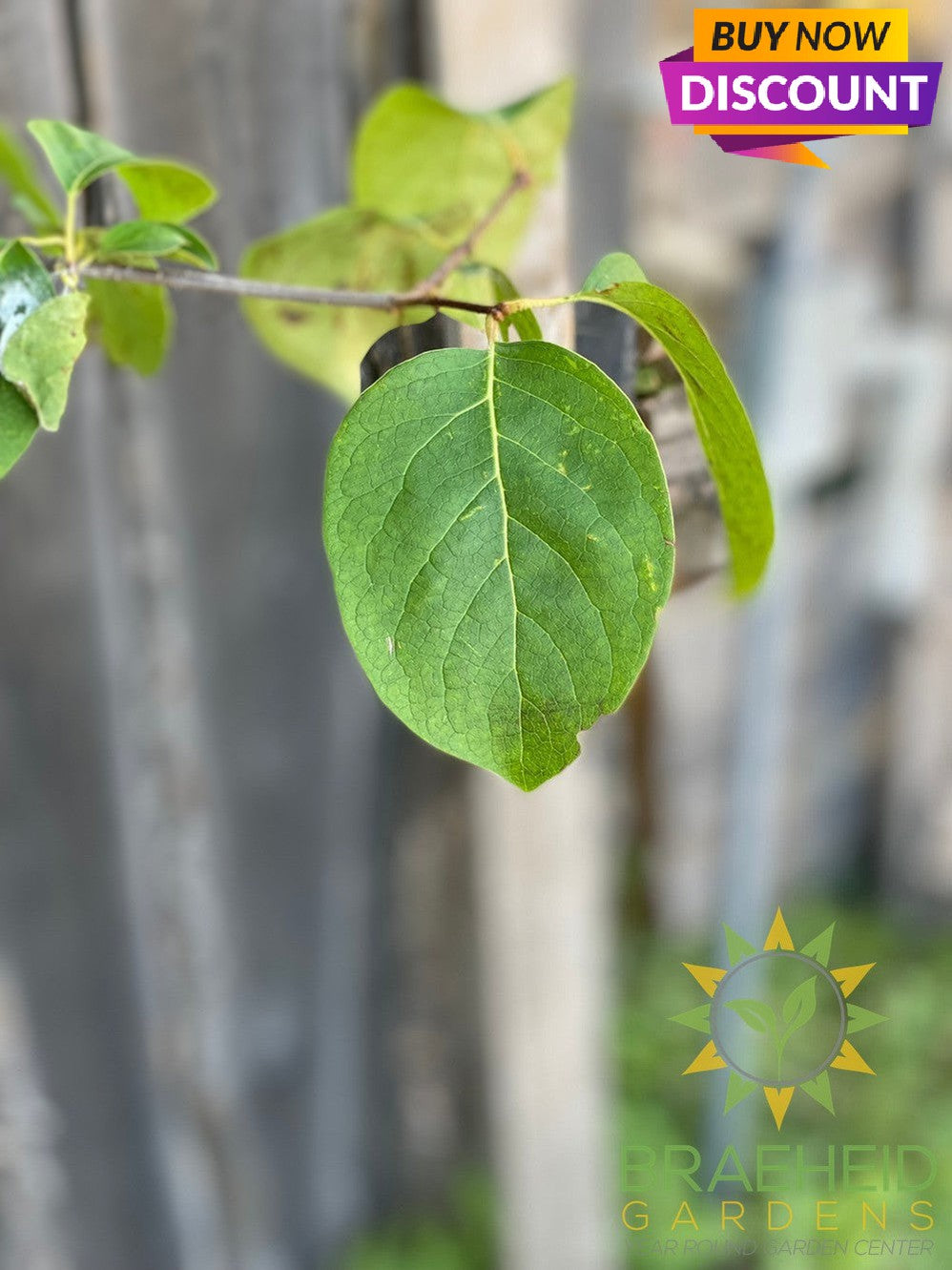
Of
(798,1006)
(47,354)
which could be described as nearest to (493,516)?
(47,354)

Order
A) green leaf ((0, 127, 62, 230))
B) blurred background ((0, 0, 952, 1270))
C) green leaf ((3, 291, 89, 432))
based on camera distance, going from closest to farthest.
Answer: green leaf ((3, 291, 89, 432))
green leaf ((0, 127, 62, 230))
blurred background ((0, 0, 952, 1270))

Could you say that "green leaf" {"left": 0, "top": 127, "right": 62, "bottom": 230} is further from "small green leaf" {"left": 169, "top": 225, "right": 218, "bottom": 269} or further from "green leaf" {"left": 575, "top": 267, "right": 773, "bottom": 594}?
"green leaf" {"left": 575, "top": 267, "right": 773, "bottom": 594}

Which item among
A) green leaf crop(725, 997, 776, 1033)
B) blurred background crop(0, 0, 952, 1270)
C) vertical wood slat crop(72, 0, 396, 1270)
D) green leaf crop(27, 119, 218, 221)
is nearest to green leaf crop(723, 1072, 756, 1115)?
green leaf crop(725, 997, 776, 1033)

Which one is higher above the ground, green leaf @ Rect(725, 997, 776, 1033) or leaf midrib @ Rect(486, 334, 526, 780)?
leaf midrib @ Rect(486, 334, 526, 780)

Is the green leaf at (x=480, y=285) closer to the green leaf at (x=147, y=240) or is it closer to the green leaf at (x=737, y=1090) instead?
the green leaf at (x=147, y=240)

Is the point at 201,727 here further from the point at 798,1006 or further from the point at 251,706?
the point at 798,1006
